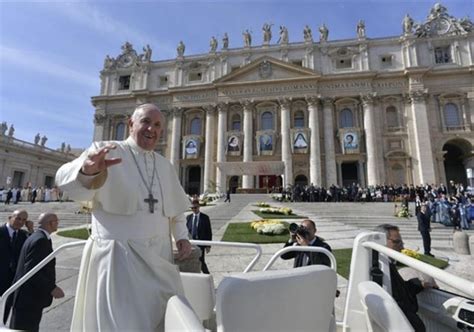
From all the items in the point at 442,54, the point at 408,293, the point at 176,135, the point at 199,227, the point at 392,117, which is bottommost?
the point at 408,293

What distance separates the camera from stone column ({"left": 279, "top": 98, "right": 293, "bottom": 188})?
31.8m

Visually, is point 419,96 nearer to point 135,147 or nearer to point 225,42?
point 225,42

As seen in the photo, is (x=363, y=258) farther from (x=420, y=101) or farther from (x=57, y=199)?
(x=420, y=101)

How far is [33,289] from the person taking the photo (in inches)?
111

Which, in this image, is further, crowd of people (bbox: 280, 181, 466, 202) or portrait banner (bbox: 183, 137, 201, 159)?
portrait banner (bbox: 183, 137, 201, 159)

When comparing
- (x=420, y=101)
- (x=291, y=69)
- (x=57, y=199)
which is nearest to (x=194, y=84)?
(x=291, y=69)

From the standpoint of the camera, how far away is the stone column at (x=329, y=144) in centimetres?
3144

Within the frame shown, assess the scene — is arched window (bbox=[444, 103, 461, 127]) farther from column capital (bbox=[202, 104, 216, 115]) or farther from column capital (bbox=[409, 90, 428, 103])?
column capital (bbox=[202, 104, 216, 115])

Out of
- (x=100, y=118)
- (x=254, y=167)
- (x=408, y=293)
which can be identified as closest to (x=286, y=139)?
(x=254, y=167)

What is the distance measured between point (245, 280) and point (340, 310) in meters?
3.11

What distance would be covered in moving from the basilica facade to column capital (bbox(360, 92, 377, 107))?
0.17 m

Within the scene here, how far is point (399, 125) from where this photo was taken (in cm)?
3234

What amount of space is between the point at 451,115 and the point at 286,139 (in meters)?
19.7

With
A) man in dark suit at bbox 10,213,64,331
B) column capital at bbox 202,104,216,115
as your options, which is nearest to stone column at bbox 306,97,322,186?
column capital at bbox 202,104,216,115
